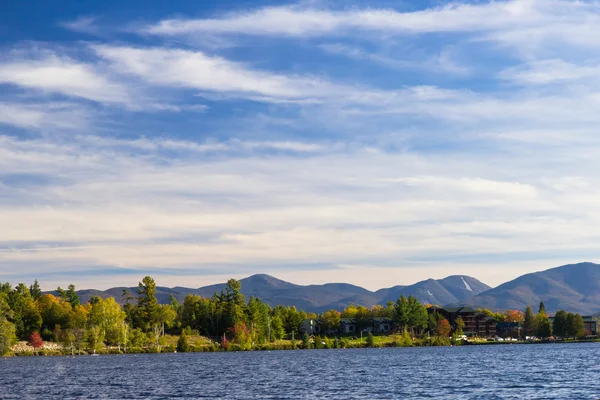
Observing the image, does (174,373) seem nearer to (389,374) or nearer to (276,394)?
(389,374)

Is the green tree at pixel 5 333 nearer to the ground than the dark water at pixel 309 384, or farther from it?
farther from it

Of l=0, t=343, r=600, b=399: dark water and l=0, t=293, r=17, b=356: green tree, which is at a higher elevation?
Answer: l=0, t=293, r=17, b=356: green tree

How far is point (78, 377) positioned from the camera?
106 m

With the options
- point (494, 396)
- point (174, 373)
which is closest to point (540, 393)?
point (494, 396)

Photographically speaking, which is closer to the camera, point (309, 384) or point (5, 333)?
point (309, 384)

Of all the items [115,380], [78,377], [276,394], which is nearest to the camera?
[276,394]

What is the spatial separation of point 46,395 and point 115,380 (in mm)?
21845

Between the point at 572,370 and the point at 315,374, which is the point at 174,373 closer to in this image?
the point at 315,374

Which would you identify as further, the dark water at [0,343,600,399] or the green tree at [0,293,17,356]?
the green tree at [0,293,17,356]

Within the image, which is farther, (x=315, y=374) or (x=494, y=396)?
(x=315, y=374)

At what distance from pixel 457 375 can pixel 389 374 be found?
1026 cm

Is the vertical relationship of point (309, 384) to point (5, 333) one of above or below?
below

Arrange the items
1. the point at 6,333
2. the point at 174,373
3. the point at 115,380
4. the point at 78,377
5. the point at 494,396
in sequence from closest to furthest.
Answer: the point at 494,396 → the point at 115,380 → the point at 78,377 → the point at 174,373 → the point at 6,333

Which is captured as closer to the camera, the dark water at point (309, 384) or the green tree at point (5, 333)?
the dark water at point (309, 384)
